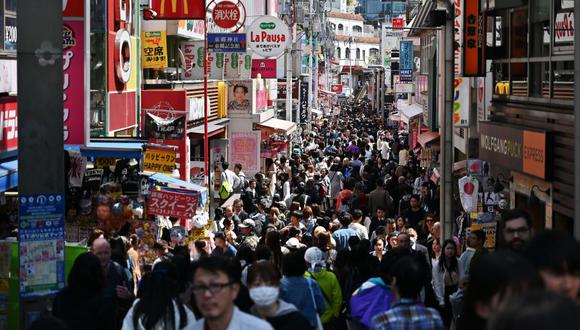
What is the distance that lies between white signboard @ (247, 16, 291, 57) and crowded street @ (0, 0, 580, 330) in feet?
0.18

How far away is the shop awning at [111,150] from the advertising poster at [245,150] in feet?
56.5

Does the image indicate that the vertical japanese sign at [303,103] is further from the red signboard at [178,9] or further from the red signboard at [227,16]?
the red signboard at [178,9]

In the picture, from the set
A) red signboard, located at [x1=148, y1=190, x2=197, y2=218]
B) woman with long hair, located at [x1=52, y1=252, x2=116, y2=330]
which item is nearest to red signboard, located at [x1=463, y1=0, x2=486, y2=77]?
red signboard, located at [x1=148, y1=190, x2=197, y2=218]

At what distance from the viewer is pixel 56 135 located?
905 cm

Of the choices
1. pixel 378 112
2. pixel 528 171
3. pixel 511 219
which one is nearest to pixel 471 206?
pixel 528 171

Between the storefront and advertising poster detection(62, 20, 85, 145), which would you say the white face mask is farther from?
advertising poster detection(62, 20, 85, 145)

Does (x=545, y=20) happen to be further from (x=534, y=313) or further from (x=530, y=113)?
(x=534, y=313)

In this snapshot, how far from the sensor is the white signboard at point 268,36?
29658 millimetres

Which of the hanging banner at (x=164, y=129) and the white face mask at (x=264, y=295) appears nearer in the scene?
the white face mask at (x=264, y=295)

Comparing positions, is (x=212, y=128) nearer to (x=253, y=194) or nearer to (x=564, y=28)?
(x=253, y=194)

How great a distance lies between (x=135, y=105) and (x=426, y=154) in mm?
13840

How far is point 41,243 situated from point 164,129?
35.1 feet

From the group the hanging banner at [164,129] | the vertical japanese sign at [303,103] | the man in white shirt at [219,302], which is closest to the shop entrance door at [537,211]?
the hanging banner at [164,129]

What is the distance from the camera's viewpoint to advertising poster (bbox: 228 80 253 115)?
36188mm
